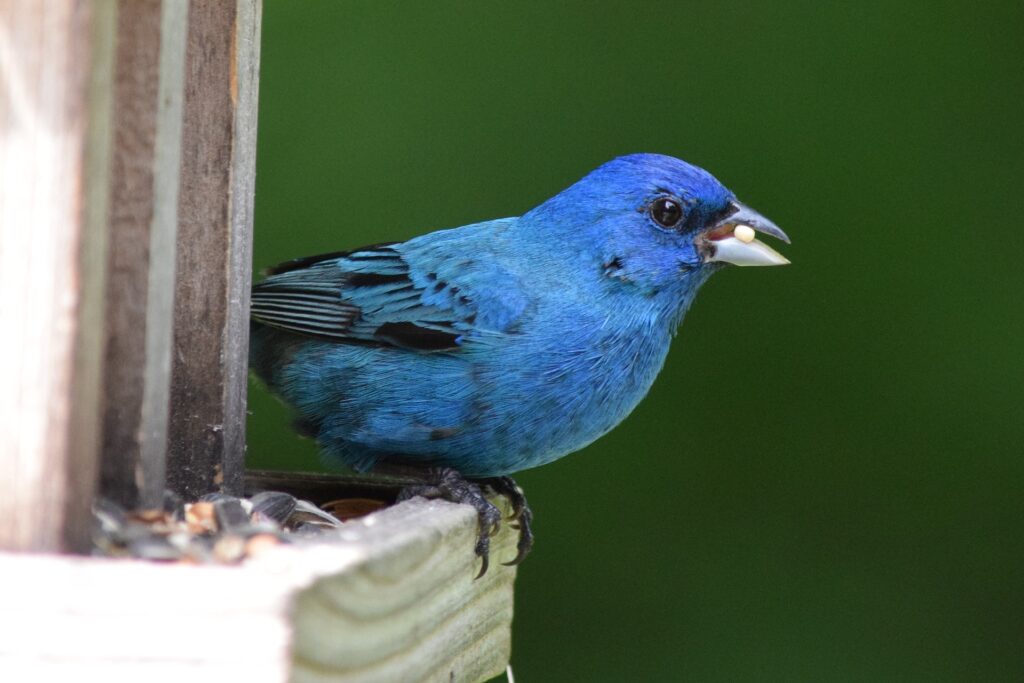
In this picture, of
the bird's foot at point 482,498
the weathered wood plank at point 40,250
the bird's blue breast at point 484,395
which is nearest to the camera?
the weathered wood plank at point 40,250

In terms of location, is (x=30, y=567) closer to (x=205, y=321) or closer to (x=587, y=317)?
(x=205, y=321)

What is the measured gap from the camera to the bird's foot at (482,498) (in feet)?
8.53

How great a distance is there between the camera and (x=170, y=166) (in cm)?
200

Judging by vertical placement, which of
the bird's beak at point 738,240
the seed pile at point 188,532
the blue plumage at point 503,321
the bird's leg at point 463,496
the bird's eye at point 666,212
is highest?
the bird's eye at point 666,212

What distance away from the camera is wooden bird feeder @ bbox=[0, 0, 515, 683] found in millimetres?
1526

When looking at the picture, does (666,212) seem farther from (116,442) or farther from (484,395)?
(116,442)

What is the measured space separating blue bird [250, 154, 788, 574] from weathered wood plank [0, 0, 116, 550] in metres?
1.18

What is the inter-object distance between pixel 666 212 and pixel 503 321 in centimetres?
55

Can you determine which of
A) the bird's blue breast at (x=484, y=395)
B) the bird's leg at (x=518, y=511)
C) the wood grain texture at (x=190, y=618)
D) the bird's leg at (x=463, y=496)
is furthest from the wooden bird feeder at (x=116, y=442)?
the bird's leg at (x=518, y=511)

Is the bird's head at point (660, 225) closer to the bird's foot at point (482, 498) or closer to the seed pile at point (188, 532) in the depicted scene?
the bird's foot at point (482, 498)

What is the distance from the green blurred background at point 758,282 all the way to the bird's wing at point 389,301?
4.54 ft

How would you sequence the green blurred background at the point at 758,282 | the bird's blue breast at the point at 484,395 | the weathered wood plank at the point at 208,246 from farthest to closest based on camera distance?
the green blurred background at the point at 758,282, the bird's blue breast at the point at 484,395, the weathered wood plank at the point at 208,246

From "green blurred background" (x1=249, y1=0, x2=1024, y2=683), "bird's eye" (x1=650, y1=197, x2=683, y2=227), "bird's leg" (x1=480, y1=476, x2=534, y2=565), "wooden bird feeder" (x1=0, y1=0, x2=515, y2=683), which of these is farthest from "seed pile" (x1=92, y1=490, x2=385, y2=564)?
"green blurred background" (x1=249, y1=0, x2=1024, y2=683)

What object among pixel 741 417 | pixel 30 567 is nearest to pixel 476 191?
pixel 741 417
